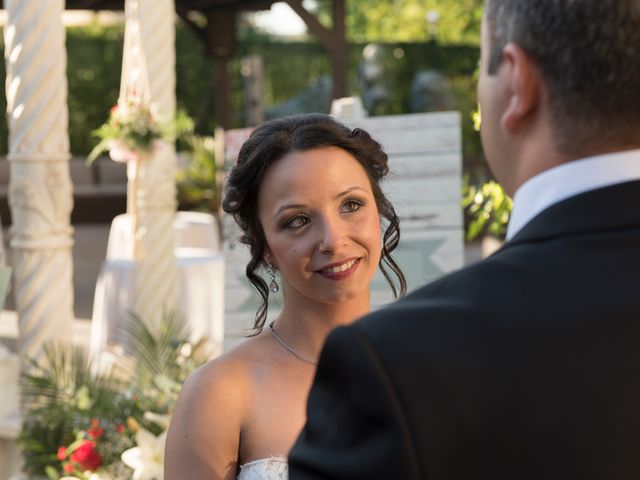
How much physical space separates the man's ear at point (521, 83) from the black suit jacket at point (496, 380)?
0.13 m

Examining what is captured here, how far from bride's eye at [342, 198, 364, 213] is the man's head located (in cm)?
105

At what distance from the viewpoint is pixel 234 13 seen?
14.8 m

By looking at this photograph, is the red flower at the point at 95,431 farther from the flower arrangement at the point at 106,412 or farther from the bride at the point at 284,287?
the bride at the point at 284,287

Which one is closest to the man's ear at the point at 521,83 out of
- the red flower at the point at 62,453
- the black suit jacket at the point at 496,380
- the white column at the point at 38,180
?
the black suit jacket at the point at 496,380

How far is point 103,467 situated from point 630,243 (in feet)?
9.14

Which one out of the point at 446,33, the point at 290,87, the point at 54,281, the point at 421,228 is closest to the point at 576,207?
the point at 421,228

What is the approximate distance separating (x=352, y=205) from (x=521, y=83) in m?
1.08

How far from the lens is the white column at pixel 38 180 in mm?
5090

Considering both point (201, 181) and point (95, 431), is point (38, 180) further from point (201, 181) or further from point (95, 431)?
point (201, 181)

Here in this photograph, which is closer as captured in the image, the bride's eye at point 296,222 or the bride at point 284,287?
the bride at point 284,287

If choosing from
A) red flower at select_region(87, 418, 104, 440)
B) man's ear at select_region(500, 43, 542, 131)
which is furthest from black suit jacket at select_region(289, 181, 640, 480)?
red flower at select_region(87, 418, 104, 440)

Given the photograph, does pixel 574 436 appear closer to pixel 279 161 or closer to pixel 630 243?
pixel 630 243

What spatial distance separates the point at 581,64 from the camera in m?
0.99

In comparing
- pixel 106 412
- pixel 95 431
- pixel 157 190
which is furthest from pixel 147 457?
pixel 157 190
